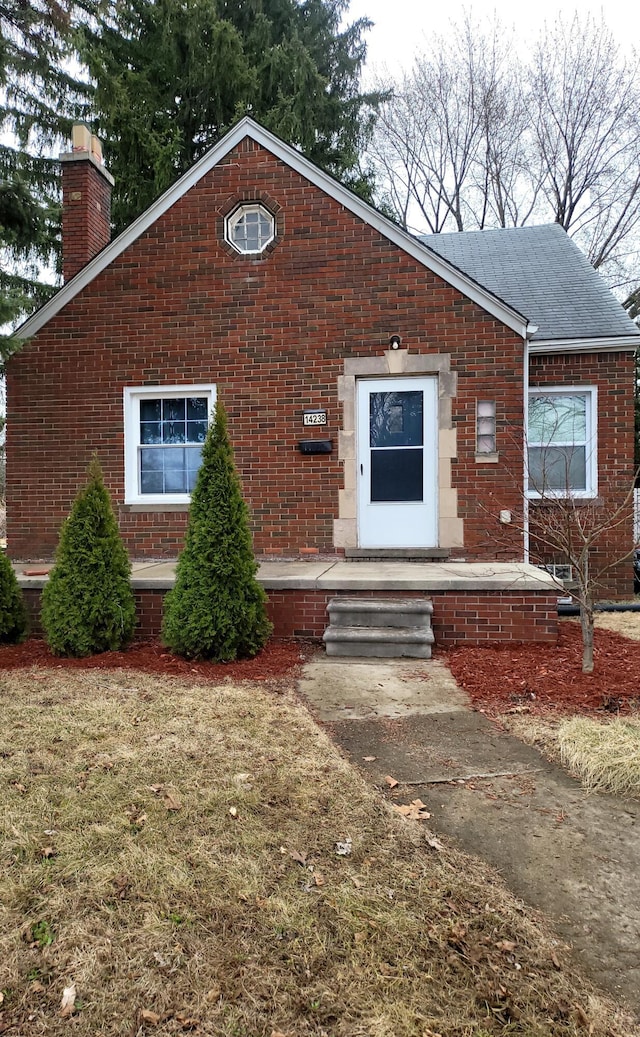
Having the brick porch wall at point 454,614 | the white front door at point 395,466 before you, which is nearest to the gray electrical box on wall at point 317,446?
the white front door at point 395,466

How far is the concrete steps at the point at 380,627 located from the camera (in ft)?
18.1

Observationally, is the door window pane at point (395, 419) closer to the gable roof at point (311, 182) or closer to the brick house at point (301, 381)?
the brick house at point (301, 381)

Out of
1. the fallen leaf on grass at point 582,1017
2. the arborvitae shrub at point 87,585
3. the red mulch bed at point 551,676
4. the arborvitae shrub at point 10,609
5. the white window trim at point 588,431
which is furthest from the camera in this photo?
the white window trim at point 588,431

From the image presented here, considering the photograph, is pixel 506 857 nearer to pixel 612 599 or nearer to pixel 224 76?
pixel 612 599

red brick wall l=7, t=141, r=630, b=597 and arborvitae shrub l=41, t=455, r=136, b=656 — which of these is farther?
red brick wall l=7, t=141, r=630, b=597

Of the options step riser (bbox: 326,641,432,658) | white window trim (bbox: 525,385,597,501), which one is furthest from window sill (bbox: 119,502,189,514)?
white window trim (bbox: 525,385,597,501)

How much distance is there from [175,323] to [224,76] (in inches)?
418

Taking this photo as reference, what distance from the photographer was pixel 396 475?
7.86 metres

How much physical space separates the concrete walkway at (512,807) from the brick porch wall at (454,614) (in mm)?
1248

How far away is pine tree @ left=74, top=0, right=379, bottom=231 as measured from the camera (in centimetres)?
1468

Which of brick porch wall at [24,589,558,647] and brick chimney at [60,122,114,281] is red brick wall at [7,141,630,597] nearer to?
brick chimney at [60,122,114,281]

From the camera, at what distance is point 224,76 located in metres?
15.0

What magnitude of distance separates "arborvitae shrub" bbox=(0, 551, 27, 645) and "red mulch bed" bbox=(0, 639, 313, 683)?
4.8 inches

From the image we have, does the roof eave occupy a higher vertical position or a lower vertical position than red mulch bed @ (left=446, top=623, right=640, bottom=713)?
higher
